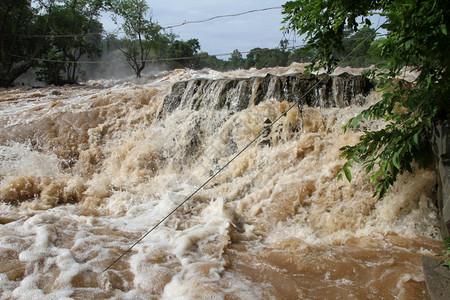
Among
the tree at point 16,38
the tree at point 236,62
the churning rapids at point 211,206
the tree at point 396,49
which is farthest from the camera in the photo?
the tree at point 236,62

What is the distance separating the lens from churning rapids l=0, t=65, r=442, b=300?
3076 mm

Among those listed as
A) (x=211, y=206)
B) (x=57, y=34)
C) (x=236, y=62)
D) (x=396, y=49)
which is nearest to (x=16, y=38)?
(x=57, y=34)

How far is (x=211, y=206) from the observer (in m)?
4.81

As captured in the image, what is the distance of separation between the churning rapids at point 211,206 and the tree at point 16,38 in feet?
30.4

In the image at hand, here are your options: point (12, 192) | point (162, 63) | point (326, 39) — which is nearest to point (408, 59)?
point (326, 39)

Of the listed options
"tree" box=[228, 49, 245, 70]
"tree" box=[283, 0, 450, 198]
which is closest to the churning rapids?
"tree" box=[283, 0, 450, 198]

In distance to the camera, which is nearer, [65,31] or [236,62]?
[65,31]

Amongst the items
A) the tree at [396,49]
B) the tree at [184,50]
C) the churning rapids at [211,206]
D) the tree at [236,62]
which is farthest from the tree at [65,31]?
the tree at [236,62]

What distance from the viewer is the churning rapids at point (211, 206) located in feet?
10.1

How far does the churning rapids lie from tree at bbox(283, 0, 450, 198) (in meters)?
1.22

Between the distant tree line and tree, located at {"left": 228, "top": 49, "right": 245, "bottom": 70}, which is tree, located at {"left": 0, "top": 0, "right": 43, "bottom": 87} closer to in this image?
the distant tree line

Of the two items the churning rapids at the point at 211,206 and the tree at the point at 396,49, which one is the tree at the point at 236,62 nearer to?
the churning rapids at the point at 211,206

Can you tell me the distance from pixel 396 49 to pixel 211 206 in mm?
3433

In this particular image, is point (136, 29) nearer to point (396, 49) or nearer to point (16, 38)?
point (16, 38)
